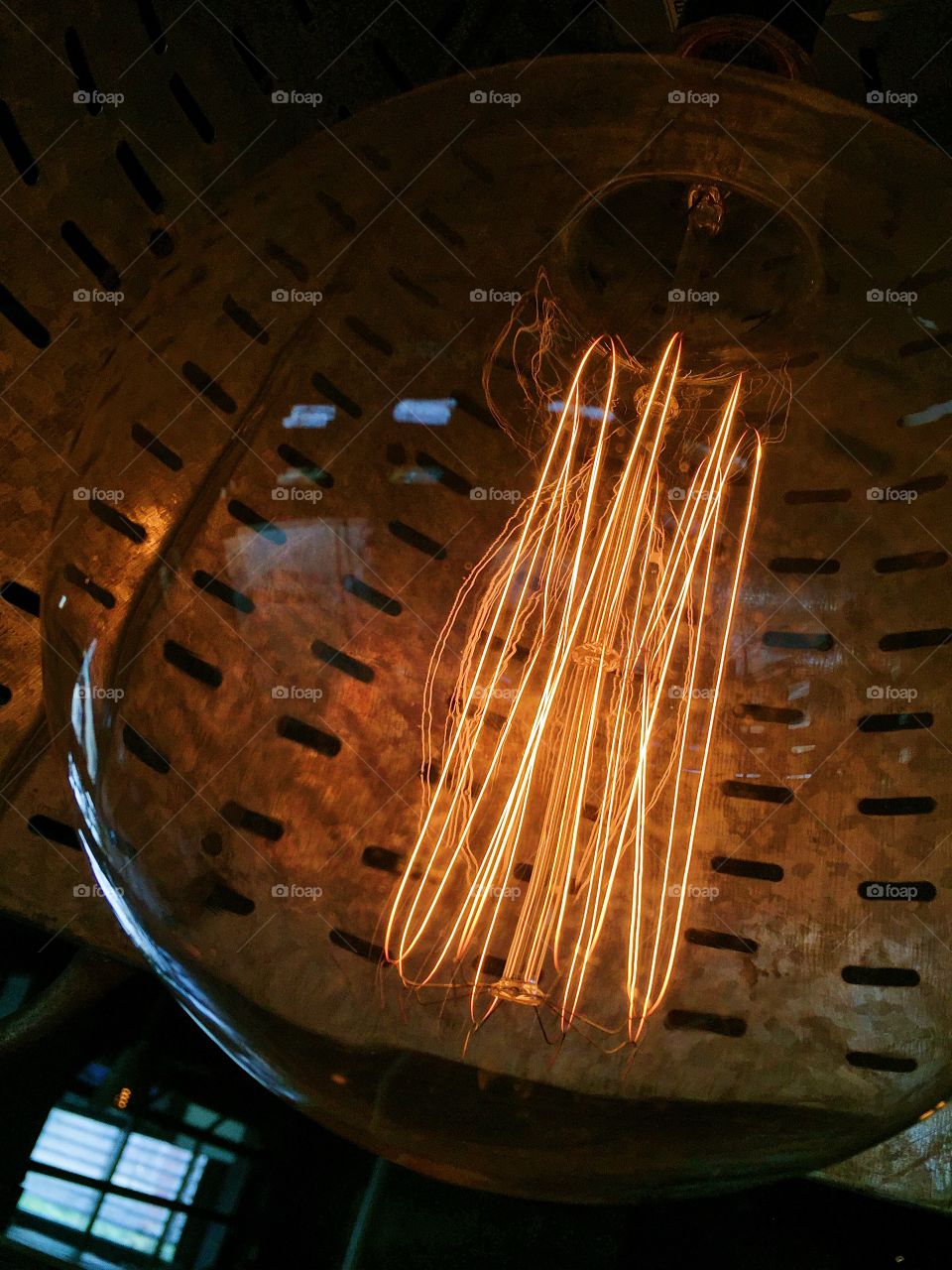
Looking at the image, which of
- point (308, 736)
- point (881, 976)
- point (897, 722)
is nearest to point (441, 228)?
point (308, 736)

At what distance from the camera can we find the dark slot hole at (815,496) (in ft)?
3.05

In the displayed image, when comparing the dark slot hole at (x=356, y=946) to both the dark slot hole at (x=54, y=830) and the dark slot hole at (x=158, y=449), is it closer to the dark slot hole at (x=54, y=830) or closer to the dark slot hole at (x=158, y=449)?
the dark slot hole at (x=158, y=449)

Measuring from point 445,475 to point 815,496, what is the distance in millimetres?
294

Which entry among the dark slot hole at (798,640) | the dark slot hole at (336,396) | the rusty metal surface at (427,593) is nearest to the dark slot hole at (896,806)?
the rusty metal surface at (427,593)

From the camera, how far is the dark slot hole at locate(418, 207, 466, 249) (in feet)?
2.71

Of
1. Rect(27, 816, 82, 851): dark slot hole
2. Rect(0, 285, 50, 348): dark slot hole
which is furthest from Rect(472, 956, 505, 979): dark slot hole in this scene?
Rect(0, 285, 50, 348): dark slot hole

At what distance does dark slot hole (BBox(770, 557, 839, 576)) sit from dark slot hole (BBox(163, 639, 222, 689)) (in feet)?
1.45

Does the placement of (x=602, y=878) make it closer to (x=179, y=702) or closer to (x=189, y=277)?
(x=179, y=702)

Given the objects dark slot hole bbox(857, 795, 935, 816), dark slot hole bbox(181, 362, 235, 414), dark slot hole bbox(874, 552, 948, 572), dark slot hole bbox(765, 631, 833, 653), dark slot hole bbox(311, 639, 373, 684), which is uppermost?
dark slot hole bbox(874, 552, 948, 572)

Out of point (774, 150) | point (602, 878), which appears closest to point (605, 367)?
point (774, 150)

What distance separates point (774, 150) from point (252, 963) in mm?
610

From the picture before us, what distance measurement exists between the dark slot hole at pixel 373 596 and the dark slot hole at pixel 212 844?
7.7 inches

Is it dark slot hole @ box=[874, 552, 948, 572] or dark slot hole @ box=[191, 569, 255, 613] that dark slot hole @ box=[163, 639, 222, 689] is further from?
dark slot hole @ box=[874, 552, 948, 572]

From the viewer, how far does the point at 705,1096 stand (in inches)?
29.1
